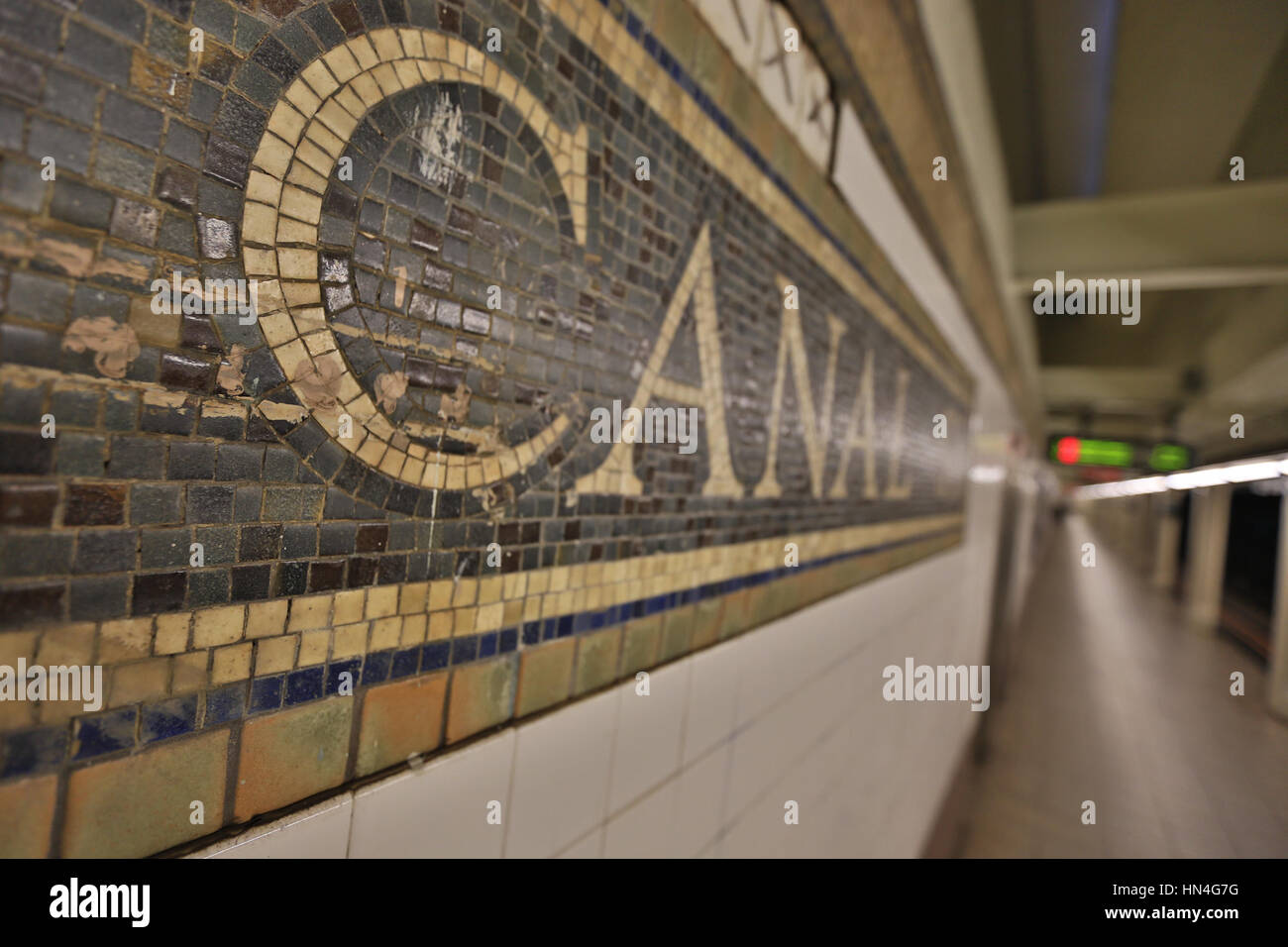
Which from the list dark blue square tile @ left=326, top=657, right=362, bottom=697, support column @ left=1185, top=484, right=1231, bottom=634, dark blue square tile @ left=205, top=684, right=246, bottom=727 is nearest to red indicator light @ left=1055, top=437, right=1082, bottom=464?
support column @ left=1185, top=484, right=1231, bottom=634

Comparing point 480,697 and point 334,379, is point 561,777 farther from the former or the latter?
point 334,379

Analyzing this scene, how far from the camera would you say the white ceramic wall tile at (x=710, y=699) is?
4.52ft

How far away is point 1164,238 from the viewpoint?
425 cm

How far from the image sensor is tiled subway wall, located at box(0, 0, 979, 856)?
1.65 ft

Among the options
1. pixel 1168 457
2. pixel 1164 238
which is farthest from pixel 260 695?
pixel 1168 457

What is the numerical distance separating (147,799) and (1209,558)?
1681 cm

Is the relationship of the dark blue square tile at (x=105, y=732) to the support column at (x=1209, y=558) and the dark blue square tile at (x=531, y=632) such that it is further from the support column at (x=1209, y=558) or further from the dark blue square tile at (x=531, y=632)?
the support column at (x=1209, y=558)

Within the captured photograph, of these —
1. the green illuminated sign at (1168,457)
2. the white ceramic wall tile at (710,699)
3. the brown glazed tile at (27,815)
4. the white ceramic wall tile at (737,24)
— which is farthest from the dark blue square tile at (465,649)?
the green illuminated sign at (1168,457)

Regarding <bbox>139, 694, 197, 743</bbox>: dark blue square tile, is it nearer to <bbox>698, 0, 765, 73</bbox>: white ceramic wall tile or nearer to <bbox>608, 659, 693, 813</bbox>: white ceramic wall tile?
<bbox>608, 659, 693, 813</bbox>: white ceramic wall tile

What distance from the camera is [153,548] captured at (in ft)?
1.84
